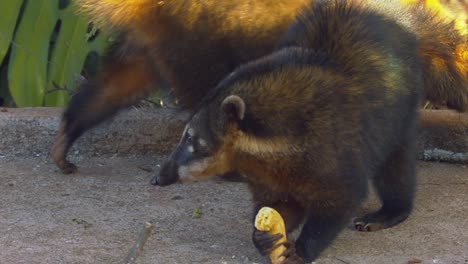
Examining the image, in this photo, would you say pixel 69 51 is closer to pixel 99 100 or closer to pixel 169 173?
pixel 99 100

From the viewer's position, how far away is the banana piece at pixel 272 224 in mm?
4121

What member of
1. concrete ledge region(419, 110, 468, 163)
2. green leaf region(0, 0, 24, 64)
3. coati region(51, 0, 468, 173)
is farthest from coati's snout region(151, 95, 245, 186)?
green leaf region(0, 0, 24, 64)

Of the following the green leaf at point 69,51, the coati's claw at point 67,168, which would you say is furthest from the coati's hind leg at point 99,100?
the green leaf at point 69,51

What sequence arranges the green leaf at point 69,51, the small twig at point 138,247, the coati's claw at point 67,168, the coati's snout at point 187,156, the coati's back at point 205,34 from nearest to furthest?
1. the small twig at point 138,247
2. the coati's snout at point 187,156
3. the coati's back at point 205,34
4. the coati's claw at point 67,168
5. the green leaf at point 69,51

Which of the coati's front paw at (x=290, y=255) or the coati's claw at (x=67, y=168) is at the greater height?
the coati's front paw at (x=290, y=255)

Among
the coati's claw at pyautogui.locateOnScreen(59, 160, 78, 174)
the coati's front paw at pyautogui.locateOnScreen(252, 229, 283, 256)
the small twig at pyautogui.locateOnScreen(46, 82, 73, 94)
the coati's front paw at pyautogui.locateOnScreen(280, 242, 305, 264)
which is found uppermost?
the coati's front paw at pyautogui.locateOnScreen(252, 229, 283, 256)

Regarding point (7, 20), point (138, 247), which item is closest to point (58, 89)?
point (7, 20)

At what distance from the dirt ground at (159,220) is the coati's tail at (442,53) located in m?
0.48

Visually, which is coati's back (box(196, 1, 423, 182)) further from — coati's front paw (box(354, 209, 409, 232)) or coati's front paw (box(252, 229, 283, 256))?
coati's front paw (box(354, 209, 409, 232))

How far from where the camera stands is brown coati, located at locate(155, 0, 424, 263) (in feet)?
13.8

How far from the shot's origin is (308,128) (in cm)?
421

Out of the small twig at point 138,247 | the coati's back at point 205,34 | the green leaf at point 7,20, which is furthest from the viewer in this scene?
the green leaf at point 7,20

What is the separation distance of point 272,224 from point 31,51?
10.7ft

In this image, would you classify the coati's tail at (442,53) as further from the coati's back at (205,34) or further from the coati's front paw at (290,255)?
the coati's front paw at (290,255)
